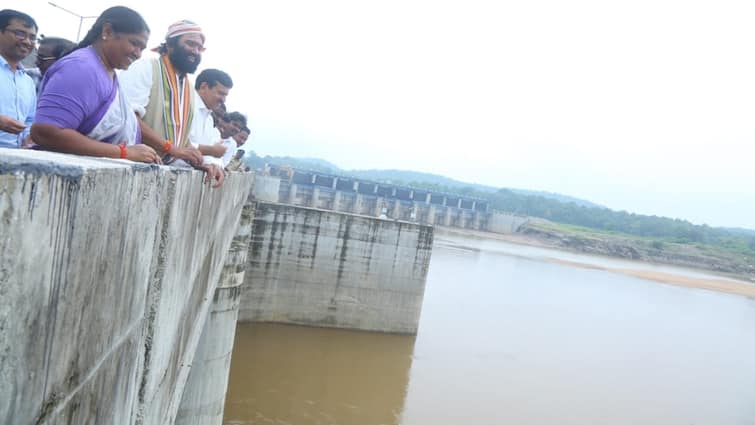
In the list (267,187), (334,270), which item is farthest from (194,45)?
(267,187)

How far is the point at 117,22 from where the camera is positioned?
7.09 ft

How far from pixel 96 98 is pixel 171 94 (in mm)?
1263

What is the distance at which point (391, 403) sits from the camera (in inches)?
536

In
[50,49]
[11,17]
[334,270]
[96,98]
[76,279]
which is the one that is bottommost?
[334,270]

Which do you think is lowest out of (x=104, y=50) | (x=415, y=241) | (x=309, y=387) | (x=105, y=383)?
(x=309, y=387)

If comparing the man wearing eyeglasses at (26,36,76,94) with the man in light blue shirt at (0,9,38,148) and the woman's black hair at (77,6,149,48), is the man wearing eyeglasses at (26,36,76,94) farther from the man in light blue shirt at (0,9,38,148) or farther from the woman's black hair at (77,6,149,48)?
the woman's black hair at (77,6,149,48)

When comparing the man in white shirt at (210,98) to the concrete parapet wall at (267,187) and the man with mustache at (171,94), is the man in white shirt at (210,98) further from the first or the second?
the concrete parapet wall at (267,187)

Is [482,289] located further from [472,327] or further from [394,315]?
[394,315]

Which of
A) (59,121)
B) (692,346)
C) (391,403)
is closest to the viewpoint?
(59,121)

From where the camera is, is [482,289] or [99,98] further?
[482,289]

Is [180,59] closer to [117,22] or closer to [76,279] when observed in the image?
[117,22]

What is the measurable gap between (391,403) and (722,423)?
10252 mm

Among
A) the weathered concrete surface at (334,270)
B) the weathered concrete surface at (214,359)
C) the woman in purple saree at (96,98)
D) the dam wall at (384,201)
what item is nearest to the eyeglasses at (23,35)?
Result: the woman in purple saree at (96,98)

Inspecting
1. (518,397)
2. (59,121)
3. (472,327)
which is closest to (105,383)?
(59,121)
